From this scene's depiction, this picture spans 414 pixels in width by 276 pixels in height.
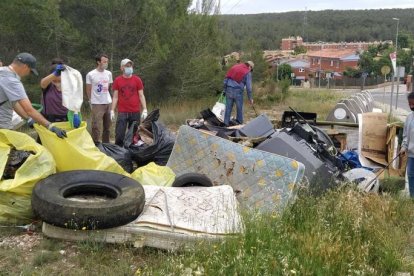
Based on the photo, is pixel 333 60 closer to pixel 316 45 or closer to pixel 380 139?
pixel 316 45

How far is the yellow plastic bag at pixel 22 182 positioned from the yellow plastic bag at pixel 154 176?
3.16ft

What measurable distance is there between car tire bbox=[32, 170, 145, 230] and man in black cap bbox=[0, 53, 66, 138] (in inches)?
19.9

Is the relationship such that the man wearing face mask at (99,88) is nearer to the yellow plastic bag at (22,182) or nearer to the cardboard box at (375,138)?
the yellow plastic bag at (22,182)

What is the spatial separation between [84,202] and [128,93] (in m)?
3.52

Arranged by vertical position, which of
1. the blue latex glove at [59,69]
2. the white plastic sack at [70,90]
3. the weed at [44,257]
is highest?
the blue latex glove at [59,69]

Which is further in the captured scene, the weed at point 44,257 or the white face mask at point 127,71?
the white face mask at point 127,71

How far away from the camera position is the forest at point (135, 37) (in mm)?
12469

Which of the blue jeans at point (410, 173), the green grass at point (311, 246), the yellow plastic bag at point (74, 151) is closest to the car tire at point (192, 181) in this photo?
the yellow plastic bag at point (74, 151)

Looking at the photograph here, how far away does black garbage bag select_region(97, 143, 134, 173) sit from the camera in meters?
5.83

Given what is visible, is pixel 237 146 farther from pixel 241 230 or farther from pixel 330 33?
pixel 330 33

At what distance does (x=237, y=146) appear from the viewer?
5.08 meters

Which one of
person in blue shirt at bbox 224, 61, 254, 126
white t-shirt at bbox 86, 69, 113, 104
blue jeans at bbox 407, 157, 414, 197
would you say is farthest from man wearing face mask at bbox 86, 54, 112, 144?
blue jeans at bbox 407, 157, 414, 197

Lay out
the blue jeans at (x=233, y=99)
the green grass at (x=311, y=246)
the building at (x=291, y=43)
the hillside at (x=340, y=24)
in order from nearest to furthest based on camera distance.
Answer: the green grass at (x=311, y=246), the blue jeans at (x=233, y=99), the building at (x=291, y=43), the hillside at (x=340, y=24)

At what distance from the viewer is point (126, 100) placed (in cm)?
718
